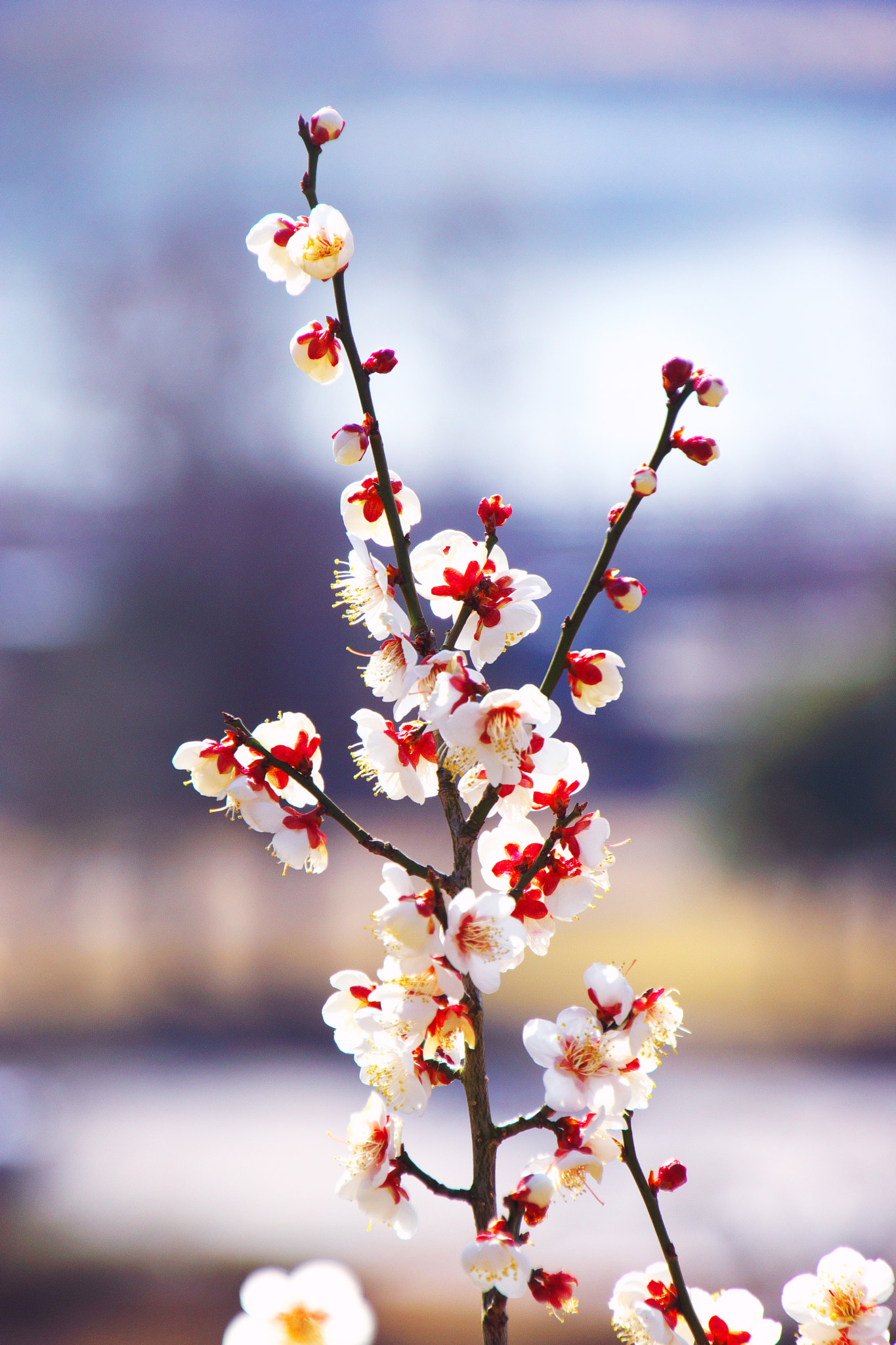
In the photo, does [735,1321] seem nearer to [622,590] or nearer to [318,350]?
[622,590]

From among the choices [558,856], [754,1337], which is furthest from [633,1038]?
[754,1337]

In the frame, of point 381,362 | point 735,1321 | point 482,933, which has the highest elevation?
point 381,362

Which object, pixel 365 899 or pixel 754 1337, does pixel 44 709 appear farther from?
pixel 754 1337

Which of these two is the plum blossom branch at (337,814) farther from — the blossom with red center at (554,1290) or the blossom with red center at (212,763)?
the blossom with red center at (554,1290)

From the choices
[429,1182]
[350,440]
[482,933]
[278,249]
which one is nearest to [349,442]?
[350,440]

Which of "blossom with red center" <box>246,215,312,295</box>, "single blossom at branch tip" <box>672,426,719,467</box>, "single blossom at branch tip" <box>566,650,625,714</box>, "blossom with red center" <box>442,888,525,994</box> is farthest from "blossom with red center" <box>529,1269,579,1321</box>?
"blossom with red center" <box>246,215,312,295</box>

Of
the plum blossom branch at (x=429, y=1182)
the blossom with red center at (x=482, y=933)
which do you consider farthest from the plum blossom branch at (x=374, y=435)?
the plum blossom branch at (x=429, y=1182)
